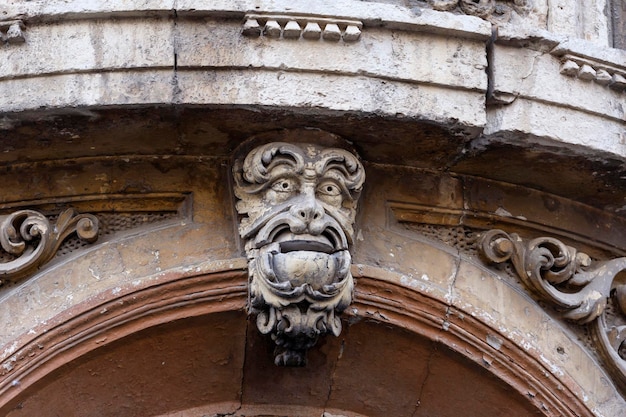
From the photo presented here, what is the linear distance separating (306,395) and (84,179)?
1063 millimetres

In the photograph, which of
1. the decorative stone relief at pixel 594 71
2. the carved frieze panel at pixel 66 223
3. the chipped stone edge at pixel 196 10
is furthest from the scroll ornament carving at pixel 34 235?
the decorative stone relief at pixel 594 71

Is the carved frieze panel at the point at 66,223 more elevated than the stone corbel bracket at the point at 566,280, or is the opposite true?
the stone corbel bracket at the point at 566,280

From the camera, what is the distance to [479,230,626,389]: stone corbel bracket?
177 inches

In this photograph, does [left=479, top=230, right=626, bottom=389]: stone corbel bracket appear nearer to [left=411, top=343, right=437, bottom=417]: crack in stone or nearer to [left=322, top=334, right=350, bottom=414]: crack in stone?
[left=411, top=343, right=437, bottom=417]: crack in stone

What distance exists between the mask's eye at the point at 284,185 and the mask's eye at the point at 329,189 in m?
0.09

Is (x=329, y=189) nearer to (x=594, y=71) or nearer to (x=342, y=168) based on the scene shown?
(x=342, y=168)

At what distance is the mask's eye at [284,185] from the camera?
4.22 m

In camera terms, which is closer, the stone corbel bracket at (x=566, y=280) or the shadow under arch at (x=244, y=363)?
the shadow under arch at (x=244, y=363)

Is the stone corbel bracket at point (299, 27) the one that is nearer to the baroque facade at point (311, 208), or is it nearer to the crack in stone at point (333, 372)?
the baroque facade at point (311, 208)

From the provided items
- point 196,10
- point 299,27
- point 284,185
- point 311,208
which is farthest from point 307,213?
point 196,10

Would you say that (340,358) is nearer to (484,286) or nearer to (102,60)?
(484,286)

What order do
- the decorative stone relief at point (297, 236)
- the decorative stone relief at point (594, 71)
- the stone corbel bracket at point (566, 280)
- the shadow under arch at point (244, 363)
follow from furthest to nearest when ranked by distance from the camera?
the stone corbel bracket at point (566, 280)
the decorative stone relief at point (594, 71)
the shadow under arch at point (244, 363)
the decorative stone relief at point (297, 236)

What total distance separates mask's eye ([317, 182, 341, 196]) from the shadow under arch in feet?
A: 0.88

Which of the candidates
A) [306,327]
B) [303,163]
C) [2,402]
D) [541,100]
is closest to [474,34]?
[541,100]
